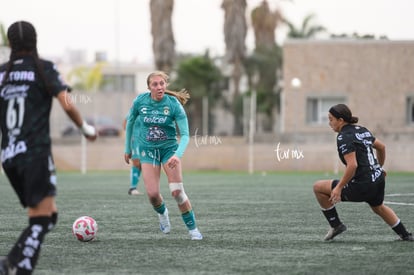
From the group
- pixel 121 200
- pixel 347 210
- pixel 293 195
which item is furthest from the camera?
pixel 293 195

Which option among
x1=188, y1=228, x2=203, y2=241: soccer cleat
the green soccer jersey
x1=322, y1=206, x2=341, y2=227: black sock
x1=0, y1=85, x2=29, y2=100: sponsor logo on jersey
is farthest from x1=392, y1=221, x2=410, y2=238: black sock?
x1=0, y1=85, x2=29, y2=100: sponsor logo on jersey

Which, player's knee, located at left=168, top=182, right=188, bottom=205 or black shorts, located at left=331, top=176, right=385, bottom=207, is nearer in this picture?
black shorts, located at left=331, top=176, right=385, bottom=207

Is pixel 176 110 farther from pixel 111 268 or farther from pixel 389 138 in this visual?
pixel 389 138

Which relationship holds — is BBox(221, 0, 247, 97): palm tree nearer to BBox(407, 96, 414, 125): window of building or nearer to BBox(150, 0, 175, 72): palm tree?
BBox(150, 0, 175, 72): palm tree

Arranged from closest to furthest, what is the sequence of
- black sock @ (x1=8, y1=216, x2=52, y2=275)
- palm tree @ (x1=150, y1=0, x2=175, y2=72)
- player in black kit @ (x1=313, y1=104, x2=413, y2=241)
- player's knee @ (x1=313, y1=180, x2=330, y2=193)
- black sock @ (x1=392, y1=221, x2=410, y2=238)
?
black sock @ (x1=8, y1=216, x2=52, y2=275), player in black kit @ (x1=313, y1=104, x2=413, y2=241), player's knee @ (x1=313, y1=180, x2=330, y2=193), black sock @ (x1=392, y1=221, x2=410, y2=238), palm tree @ (x1=150, y1=0, x2=175, y2=72)

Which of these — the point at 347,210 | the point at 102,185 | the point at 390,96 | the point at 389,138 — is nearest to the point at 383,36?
the point at 390,96

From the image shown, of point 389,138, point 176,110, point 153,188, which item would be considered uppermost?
point 176,110

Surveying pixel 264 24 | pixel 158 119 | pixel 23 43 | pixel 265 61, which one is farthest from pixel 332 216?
pixel 264 24

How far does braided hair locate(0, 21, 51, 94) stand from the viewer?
7484 millimetres

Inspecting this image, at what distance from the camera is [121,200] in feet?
58.9

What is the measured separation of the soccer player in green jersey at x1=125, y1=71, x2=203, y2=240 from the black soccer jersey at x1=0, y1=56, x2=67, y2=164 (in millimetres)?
3548

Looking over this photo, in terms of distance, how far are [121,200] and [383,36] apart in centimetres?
2761

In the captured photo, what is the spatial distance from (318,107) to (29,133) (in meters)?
36.1

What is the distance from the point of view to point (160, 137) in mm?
11227
